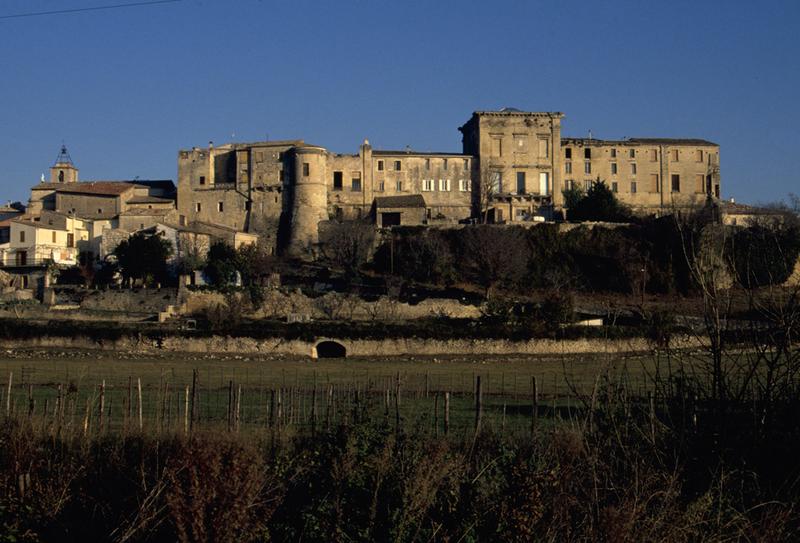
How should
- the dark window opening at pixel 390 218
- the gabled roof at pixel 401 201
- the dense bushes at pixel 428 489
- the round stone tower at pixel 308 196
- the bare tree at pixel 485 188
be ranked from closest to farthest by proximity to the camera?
the dense bushes at pixel 428 489 < the dark window opening at pixel 390 218 < the gabled roof at pixel 401 201 < the round stone tower at pixel 308 196 < the bare tree at pixel 485 188

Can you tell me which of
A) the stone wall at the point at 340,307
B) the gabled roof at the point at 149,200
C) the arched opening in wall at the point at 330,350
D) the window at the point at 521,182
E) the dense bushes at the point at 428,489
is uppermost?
the window at the point at 521,182

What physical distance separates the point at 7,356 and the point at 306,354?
38.2 ft

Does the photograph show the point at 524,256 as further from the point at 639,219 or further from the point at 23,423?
the point at 23,423

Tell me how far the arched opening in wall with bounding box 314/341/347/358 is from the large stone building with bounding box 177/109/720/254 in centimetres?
2075

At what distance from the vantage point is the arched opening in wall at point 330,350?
41.8m

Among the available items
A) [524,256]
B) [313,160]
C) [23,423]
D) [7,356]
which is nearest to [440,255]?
[524,256]

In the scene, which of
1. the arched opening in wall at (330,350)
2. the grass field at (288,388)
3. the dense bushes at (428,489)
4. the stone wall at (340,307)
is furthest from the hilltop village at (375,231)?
the dense bushes at (428,489)

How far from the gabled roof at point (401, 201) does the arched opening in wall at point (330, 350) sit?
20038 millimetres

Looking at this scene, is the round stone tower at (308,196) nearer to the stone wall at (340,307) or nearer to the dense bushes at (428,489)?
the stone wall at (340,307)

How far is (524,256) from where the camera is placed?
54.8 meters

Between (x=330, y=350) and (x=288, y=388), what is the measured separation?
17.9 m

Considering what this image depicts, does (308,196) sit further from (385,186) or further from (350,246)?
(350,246)

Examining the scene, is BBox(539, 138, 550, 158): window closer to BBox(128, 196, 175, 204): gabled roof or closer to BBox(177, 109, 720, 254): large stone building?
BBox(177, 109, 720, 254): large stone building

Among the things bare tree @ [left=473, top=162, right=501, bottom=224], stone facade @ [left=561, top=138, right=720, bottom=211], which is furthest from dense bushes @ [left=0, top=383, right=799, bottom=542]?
stone facade @ [left=561, top=138, right=720, bottom=211]
